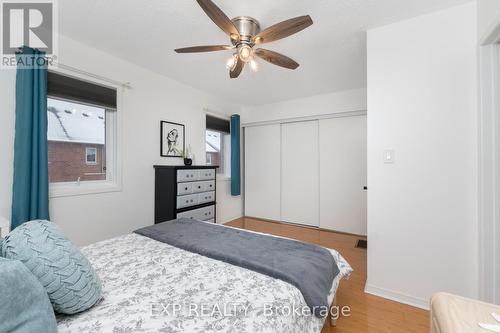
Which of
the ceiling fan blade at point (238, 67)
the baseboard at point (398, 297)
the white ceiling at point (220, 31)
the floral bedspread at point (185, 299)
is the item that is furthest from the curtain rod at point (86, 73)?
the baseboard at point (398, 297)

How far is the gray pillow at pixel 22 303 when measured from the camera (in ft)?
2.08

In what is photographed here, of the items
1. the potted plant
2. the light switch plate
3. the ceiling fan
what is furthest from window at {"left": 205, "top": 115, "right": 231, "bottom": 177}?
the light switch plate

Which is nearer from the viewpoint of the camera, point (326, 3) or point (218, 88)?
point (326, 3)

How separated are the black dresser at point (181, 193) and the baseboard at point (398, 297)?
7.09ft

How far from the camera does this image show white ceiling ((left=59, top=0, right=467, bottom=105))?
1.71 m

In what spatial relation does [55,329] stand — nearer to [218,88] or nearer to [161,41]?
[161,41]

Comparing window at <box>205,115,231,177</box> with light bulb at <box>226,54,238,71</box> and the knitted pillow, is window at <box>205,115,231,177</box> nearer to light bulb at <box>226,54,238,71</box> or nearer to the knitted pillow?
light bulb at <box>226,54,238,71</box>

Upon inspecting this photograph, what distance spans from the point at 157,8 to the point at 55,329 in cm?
207

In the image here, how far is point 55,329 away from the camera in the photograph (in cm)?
73

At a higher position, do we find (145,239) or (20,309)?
(20,309)

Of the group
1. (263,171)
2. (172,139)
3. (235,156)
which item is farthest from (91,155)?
(263,171)

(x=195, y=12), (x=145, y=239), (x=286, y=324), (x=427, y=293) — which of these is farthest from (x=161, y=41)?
(x=427, y=293)

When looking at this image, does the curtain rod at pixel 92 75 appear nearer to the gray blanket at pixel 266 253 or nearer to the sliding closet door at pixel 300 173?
the gray blanket at pixel 266 253

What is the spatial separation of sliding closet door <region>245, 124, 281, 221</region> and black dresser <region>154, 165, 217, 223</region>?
62.1 inches
